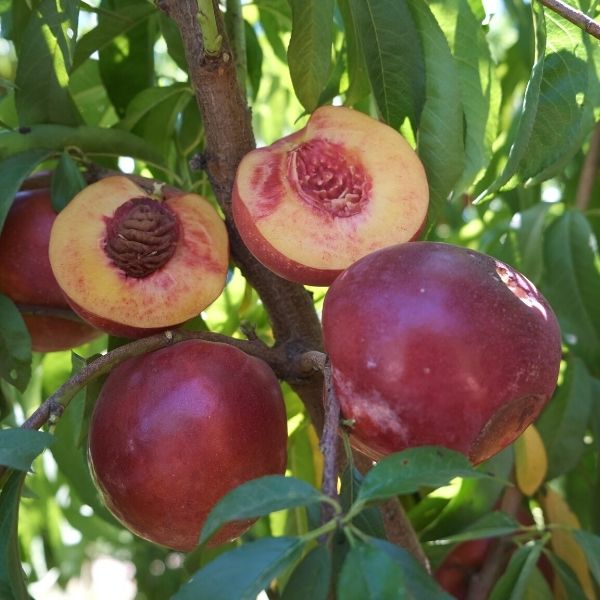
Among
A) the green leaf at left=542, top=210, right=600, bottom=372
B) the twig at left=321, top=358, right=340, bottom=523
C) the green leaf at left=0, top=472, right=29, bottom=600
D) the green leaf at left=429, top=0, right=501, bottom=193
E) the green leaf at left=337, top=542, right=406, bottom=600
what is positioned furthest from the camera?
the green leaf at left=542, top=210, right=600, bottom=372

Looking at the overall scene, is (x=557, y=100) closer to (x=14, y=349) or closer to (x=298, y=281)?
(x=298, y=281)

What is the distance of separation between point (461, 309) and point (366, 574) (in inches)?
9.5

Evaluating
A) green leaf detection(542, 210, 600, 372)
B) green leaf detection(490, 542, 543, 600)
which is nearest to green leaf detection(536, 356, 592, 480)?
green leaf detection(542, 210, 600, 372)

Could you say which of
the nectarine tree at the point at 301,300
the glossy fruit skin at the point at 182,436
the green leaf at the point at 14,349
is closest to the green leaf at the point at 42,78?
the nectarine tree at the point at 301,300

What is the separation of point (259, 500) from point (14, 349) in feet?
1.89

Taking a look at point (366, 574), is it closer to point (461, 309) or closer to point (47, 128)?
point (461, 309)

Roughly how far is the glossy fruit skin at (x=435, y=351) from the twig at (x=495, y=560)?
634 millimetres

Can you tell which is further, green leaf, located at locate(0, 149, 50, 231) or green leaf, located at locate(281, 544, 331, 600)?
green leaf, located at locate(0, 149, 50, 231)

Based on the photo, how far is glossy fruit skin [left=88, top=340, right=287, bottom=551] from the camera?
92cm

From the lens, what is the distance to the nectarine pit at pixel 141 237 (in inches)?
41.2

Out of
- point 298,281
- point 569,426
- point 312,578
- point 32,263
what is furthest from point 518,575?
point 32,263

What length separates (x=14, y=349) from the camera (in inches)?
44.8

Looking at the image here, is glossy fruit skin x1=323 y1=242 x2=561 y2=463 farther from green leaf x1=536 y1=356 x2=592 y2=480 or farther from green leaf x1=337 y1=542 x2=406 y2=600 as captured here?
green leaf x1=536 y1=356 x2=592 y2=480

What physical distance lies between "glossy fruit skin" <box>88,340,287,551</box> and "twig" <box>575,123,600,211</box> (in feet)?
3.33
